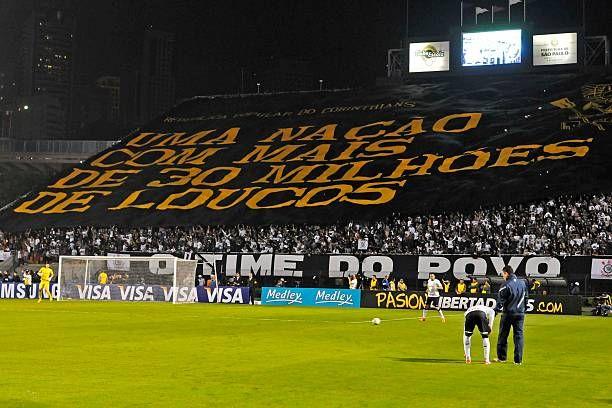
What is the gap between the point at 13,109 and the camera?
149125 mm

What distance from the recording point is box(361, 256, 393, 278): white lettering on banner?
4931 cm

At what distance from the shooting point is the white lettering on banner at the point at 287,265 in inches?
2034

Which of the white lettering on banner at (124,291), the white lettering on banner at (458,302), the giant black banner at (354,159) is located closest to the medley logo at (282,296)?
the white lettering on banner at (124,291)

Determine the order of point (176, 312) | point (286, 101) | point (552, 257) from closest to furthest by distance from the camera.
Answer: point (176, 312) < point (552, 257) < point (286, 101)

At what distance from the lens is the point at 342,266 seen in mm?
50438

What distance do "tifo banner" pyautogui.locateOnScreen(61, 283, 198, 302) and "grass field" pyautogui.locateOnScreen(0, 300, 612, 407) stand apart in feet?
57.1

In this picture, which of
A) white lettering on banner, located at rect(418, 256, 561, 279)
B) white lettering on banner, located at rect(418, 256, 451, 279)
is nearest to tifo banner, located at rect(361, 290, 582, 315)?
white lettering on banner, located at rect(418, 256, 561, 279)

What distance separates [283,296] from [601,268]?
1660 cm

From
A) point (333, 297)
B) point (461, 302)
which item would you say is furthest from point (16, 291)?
point (461, 302)

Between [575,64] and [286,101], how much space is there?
24750 mm

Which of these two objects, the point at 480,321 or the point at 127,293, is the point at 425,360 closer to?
the point at 480,321

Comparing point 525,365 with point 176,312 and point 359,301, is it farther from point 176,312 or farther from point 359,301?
point 359,301

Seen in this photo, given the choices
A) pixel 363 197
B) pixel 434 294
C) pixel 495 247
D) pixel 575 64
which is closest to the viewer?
pixel 434 294

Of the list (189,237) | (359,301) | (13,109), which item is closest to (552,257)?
(359,301)
